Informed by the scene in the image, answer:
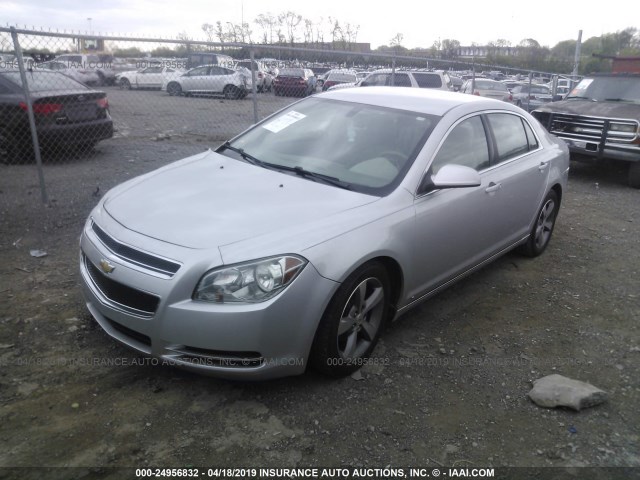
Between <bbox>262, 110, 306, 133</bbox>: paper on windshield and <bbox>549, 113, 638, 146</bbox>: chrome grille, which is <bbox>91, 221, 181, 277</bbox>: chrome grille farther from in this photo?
<bbox>549, 113, 638, 146</bbox>: chrome grille

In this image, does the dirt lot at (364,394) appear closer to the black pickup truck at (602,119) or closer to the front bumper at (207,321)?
the front bumper at (207,321)

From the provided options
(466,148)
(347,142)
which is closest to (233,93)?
(347,142)

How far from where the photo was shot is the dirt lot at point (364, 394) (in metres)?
2.61

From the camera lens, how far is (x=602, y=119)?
8.78 m

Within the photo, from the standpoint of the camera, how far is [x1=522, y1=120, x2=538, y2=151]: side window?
4.95 metres

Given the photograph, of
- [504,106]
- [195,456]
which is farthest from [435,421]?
[504,106]

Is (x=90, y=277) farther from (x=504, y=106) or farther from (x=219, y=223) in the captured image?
(x=504, y=106)

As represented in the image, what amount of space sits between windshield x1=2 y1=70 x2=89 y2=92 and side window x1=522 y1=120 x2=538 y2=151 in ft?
22.4

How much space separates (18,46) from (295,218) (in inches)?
168

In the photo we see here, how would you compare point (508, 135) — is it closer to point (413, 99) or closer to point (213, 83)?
point (413, 99)

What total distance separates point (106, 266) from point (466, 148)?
8.86 ft

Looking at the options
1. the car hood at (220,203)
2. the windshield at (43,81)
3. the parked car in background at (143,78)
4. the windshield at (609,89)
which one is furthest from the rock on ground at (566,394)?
the windshield at (609,89)

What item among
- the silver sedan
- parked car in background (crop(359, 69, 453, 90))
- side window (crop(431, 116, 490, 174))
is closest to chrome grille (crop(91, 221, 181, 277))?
the silver sedan

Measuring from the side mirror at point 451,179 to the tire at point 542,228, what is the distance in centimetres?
201
